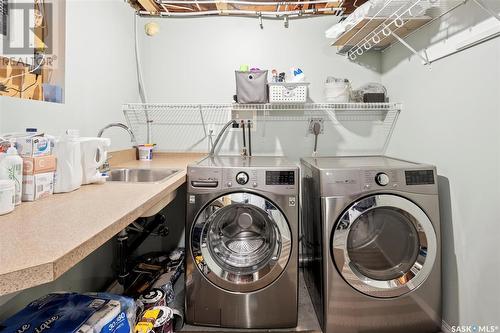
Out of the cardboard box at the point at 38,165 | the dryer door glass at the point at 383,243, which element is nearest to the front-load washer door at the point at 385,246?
the dryer door glass at the point at 383,243

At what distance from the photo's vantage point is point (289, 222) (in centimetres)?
147

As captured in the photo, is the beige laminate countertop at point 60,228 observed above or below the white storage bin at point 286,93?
below

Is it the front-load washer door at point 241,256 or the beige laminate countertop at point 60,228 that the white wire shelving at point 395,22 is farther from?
the beige laminate countertop at point 60,228

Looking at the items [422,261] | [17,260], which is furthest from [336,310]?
[17,260]

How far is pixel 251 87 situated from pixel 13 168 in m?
1.46

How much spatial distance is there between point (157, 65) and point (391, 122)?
2.06 m

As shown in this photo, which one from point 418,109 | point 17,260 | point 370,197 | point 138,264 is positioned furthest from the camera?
point 138,264

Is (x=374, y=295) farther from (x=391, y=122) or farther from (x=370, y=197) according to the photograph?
(x=391, y=122)

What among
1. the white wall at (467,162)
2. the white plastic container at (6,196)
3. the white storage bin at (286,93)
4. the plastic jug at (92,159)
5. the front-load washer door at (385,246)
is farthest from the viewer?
the white storage bin at (286,93)

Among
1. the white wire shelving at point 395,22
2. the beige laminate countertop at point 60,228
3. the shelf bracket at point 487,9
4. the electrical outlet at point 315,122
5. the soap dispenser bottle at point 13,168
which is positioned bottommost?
the beige laminate countertop at point 60,228

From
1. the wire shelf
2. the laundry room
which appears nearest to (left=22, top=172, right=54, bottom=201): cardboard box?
the laundry room

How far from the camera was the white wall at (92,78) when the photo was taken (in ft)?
3.80

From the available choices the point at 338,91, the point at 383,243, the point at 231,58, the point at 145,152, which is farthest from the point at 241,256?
the point at 231,58

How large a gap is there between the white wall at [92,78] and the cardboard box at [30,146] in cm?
16
